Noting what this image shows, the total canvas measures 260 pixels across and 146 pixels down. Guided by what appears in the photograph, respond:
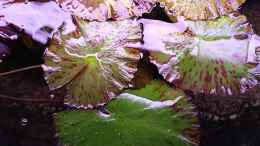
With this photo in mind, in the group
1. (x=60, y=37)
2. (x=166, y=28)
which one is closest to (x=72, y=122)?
(x=60, y=37)

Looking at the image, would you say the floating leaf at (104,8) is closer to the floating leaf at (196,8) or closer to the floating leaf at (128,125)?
the floating leaf at (196,8)

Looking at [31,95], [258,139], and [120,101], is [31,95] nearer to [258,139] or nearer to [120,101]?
[120,101]

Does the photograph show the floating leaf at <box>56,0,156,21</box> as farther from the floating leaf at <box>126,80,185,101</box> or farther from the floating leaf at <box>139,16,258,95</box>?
the floating leaf at <box>126,80,185,101</box>

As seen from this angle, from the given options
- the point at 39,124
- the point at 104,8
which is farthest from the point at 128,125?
the point at 104,8

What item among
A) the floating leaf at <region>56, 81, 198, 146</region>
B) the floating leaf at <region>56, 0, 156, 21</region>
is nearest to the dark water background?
the floating leaf at <region>56, 81, 198, 146</region>

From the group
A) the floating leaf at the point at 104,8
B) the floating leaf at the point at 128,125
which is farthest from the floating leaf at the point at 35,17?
the floating leaf at the point at 128,125

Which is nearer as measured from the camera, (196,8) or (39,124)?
(39,124)

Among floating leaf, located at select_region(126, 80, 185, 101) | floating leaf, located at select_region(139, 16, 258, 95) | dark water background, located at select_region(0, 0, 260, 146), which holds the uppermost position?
floating leaf, located at select_region(139, 16, 258, 95)

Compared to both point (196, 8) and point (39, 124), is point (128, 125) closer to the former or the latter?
point (39, 124)
